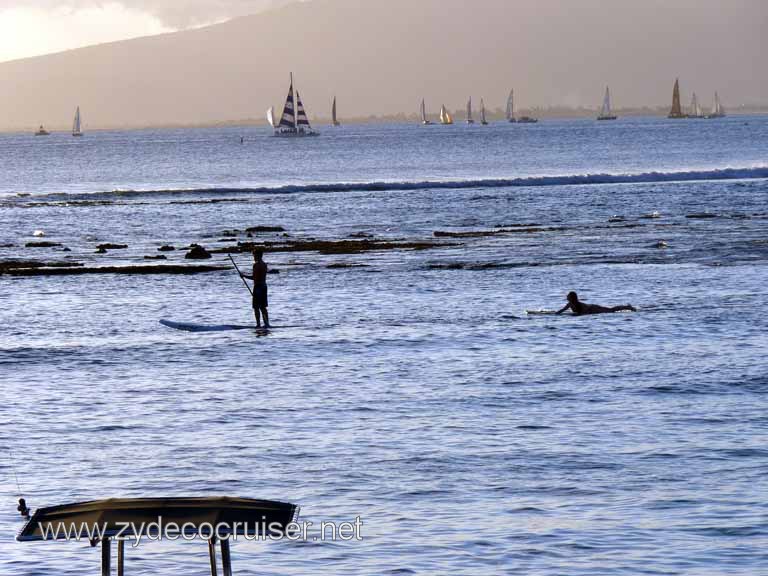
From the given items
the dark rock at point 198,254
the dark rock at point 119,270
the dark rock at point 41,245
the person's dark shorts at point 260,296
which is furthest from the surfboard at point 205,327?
the dark rock at point 41,245

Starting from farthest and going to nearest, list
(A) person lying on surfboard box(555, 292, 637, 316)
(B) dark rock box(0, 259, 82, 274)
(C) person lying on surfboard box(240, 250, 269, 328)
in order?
(B) dark rock box(0, 259, 82, 274) < (A) person lying on surfboard box(555, 292, 637, 316) < (C) person lying on surfboard box(240, 250, 269, 328)

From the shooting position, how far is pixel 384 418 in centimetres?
2503

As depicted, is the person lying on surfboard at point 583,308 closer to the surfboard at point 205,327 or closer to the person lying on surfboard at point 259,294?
the person lying on surfboard at point 259,294

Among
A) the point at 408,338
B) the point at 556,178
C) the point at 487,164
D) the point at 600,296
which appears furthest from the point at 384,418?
the point at 487,164

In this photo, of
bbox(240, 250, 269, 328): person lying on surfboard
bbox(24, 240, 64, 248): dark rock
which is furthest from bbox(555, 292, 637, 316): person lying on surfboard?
bbox(24, 240, 64, 248): dark rock

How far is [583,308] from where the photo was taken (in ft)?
127

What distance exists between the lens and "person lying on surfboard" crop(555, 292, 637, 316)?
38.1 m

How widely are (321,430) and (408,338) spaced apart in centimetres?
1197

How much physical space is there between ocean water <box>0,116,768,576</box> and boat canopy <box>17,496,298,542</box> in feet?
17.7

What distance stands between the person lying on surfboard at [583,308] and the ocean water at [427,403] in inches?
28.5

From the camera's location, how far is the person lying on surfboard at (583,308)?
125 ft

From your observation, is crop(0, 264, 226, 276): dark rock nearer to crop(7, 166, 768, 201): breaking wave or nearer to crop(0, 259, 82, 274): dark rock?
crop(0, 259, 82, 274): dark rock

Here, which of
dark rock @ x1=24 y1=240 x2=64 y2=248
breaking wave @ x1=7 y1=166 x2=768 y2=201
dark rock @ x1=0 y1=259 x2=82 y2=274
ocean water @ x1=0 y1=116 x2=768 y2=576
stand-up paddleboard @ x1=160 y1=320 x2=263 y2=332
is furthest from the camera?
breaking wave @ x1=7 y1=166 x2=768 y2=201

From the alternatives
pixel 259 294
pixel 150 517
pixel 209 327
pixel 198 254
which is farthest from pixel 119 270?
pixel 150 517
